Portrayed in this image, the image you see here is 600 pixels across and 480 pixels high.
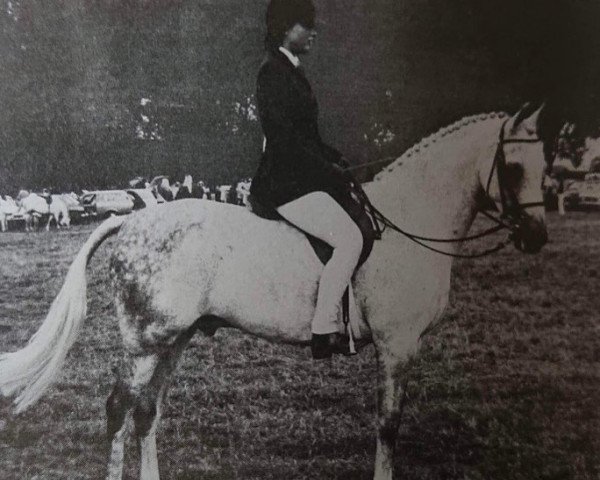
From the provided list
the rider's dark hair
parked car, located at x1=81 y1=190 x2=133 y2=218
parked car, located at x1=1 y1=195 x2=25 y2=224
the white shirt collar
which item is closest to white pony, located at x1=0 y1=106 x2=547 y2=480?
parked car, located at x1=81 y1=190 x2=133 y2=218

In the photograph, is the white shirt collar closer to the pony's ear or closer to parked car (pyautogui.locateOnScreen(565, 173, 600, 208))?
the pony's ear

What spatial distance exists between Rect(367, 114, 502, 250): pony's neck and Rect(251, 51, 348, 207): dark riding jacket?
0.20 metres

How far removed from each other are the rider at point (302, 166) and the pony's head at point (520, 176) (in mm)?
542

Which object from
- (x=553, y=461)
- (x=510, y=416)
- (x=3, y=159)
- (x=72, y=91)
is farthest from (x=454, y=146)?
(x=3, y=159)

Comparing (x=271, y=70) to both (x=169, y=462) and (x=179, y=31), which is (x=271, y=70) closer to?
(x=179, y=31)

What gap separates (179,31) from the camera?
293cm

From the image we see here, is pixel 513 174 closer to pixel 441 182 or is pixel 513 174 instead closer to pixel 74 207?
pixel 441 182

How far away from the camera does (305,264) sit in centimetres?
270

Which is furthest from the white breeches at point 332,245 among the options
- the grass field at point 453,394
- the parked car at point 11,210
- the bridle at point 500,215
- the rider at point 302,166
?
the parked car at point 11,210

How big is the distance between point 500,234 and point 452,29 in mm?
810

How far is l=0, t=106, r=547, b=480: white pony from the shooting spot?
2.69 meters

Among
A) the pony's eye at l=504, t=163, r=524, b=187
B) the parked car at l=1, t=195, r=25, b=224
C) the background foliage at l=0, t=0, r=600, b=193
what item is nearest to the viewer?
the pony's eye at l=504, t=163, r=524, b=187

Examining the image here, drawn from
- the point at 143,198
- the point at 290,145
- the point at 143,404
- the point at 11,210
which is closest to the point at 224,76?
the point at 290,145

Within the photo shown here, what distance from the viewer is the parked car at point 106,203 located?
2.92 meters
